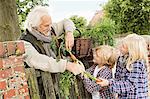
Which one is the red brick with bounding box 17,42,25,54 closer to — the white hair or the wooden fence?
the wooden fence

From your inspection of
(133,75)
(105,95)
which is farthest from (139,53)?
(105,95)

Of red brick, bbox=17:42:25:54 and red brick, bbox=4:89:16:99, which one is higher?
red brick, bbox=17:42:25:54

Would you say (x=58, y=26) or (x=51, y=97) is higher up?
(x=58, y=26)

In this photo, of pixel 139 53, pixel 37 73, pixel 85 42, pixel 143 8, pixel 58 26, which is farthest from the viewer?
pixel 143 8

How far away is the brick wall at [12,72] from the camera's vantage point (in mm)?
2979

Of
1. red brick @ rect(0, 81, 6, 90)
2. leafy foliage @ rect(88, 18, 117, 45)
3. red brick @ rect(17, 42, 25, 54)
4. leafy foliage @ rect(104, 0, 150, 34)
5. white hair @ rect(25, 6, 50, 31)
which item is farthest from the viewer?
leafy foliage @ rect(104, 0, 150, 34)

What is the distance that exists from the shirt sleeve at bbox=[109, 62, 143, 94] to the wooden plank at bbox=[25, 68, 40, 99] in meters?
0.79

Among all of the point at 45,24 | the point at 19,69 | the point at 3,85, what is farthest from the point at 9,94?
the point at 45,24

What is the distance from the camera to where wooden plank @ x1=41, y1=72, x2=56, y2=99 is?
3.47 m

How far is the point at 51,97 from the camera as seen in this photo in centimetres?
353

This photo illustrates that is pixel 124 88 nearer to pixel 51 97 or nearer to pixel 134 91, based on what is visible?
pixel 134 91

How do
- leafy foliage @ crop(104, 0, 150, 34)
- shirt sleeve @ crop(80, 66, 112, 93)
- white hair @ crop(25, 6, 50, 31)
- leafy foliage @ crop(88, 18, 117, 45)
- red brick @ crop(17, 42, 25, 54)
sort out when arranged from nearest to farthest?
red brick @ crop(17, 42, 25, 54) → white hair @ crop(25, 6, 50, 31) → shirt sleeve @ crop(80, 66, 112, 93) → leafy foliage @ crop(88, 18, 117, 45) → leafy foliage @ crop(104, 0, 150, 34)

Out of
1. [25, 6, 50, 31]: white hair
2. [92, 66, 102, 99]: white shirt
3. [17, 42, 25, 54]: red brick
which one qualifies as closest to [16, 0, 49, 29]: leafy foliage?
[92, 66, 102, 99]: white shirt

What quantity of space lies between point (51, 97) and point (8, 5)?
3221 mm
